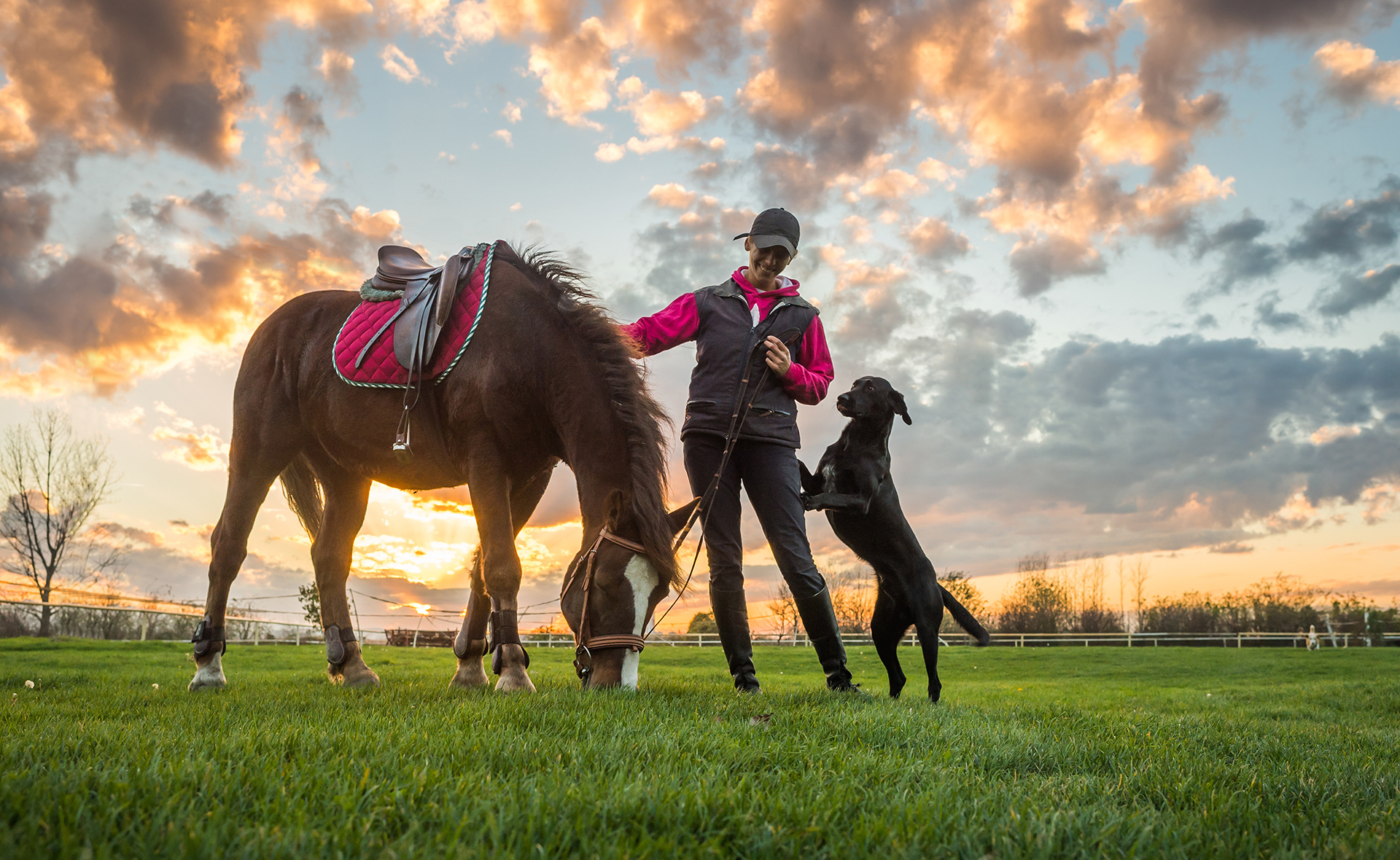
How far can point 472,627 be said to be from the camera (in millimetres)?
5016

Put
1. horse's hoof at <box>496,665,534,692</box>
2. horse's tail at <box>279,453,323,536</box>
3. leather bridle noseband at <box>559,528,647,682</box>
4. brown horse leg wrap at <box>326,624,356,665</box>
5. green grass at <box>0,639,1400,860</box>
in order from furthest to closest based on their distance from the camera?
horse's tail at <box>279,453,323,536</box>, brown horse leg wrap at <box>326,624,356,665</box>, horse's hoof at <box>496,665,534,692</box>, leather bridle noseband at <box>559,528,647,682</box>, green grass at <box>0,639,1400,860</box>

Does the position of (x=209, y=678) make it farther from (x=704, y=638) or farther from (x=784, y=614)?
(x=784, y=614)

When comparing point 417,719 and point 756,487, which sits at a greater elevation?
point 756,487

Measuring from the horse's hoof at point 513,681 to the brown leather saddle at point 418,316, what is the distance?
1.49m

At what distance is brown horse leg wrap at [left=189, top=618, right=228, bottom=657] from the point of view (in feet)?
16.3

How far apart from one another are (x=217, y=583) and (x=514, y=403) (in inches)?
106

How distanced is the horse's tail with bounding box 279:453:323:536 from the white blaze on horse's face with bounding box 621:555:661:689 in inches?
142

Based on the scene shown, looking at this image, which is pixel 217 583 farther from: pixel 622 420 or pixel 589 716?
pixel 589 716

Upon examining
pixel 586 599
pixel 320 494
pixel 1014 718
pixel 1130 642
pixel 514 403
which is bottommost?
pixel 1130 642

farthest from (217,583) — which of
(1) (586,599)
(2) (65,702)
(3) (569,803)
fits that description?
(3) (569,803)

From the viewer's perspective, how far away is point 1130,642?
34.1 metres

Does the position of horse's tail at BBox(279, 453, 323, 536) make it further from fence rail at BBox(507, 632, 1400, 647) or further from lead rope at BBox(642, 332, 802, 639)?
fence rail at BBox(507, 632, 1400, 647)

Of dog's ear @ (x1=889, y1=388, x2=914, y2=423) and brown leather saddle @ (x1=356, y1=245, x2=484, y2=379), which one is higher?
brown leather saddle @ (x1=356, y1=245, x2=484, y2=379)

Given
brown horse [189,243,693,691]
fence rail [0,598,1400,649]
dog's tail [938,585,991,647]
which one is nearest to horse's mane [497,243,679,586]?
brown horse [189,243,693,691]
